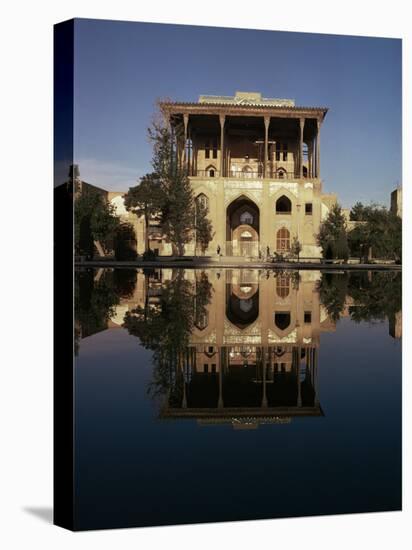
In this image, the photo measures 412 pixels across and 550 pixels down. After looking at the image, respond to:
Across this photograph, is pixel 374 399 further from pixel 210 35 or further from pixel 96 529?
pixel 210 35

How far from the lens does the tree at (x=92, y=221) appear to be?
181 inches

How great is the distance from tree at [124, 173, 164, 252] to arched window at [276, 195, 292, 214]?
4.09 feet

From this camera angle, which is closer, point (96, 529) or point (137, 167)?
point (96, 529)

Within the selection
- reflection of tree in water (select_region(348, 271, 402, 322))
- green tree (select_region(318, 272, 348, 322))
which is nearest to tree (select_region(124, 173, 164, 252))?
reflection of tree in water (select_region(348, 271, 402, 322))

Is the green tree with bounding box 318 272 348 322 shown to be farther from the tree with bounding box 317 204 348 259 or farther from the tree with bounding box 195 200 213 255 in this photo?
the tree with bounding box 195 200 213 255

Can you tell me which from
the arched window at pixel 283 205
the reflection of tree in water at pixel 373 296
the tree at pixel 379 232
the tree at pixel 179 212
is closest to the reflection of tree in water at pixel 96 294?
the tree at pixel 179 212

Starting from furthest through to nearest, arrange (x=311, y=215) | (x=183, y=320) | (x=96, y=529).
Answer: (x=183, y=320)
(x=311, y=215)
(x=96, y=529)

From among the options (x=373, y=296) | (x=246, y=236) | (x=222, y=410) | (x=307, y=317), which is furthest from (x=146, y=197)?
(x=373, y=296)

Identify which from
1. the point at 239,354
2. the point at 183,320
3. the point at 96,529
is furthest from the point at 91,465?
the point at 183,320

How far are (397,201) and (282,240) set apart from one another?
825 millimetres

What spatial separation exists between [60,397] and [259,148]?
129 inches

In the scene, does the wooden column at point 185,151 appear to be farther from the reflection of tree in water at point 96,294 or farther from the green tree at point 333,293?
the green tree at point 333,293

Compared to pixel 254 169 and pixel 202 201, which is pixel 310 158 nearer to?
pixel 254 169

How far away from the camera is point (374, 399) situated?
5305mm
